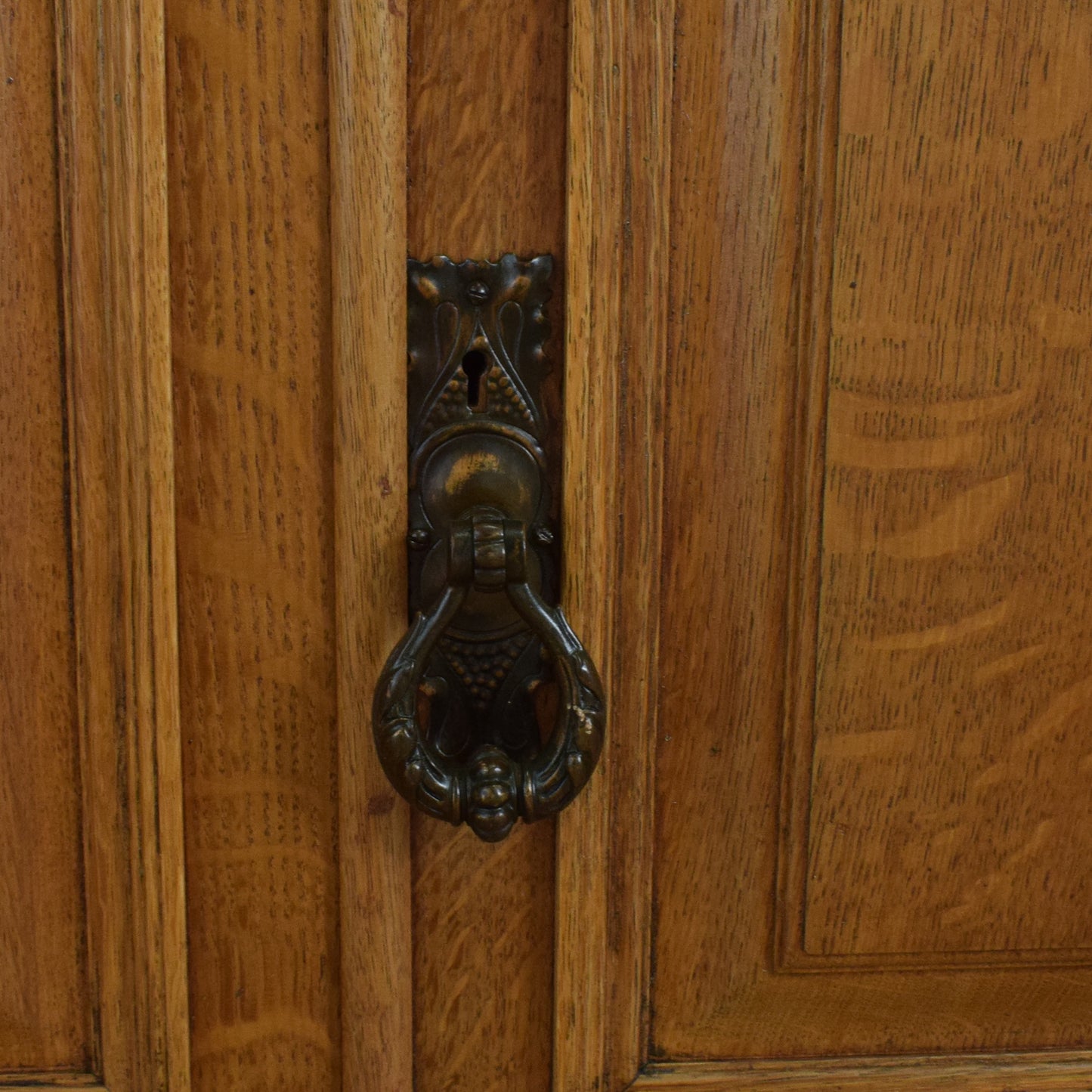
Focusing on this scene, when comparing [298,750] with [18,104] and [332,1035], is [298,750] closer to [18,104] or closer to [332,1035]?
[332,1035]

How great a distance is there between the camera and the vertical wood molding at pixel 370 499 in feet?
1.23

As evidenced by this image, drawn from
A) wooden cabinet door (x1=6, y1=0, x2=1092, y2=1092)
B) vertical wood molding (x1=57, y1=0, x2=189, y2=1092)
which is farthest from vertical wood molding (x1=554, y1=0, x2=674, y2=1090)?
vertical wood molding (x1=57, y1=0, x2=189, y2=1092)

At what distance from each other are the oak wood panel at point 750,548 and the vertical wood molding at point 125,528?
19 cm

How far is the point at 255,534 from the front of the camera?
1.32 feet

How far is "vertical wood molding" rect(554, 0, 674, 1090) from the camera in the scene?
389 mm

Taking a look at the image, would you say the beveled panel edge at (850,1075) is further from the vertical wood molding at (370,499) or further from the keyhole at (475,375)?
the keyhole at (475,375)

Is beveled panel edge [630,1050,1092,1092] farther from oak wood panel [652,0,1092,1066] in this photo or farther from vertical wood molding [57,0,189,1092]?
vertical wood molding [57,0,189,1092]

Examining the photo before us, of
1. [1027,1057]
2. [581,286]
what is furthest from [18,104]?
[1027,1057]

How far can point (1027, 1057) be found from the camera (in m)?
0.46

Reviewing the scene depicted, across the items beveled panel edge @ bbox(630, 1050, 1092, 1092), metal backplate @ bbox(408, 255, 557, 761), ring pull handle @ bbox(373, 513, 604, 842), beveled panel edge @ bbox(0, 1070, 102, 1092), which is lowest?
A: beveled panel edge @ bbox(630, 1050, 1092, 1092)

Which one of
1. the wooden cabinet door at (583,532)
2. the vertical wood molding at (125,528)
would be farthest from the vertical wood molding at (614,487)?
the vertical wood molding at (125,528)

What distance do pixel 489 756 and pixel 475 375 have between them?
0.15 metres

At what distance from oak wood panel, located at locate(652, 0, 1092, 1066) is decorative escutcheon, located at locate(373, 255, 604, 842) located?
6 centimetres

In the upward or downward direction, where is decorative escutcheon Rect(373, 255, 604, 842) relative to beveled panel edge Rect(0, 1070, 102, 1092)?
upward
